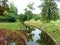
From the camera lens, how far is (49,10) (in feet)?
74.1

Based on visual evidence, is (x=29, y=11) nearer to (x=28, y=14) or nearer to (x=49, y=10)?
(x=28, y=14)

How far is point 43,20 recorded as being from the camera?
23.7 m

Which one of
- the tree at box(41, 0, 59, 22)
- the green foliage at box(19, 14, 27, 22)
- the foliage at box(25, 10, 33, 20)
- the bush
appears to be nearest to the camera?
the bush

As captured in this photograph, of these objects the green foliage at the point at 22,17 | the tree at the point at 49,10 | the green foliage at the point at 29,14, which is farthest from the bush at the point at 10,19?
the green foliage at the point at 29,14

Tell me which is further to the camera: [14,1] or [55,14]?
[14,1]

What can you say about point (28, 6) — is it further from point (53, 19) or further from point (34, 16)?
point (53, 19)

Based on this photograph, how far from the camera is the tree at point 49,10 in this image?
890 inches

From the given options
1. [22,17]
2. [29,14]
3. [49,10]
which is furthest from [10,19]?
[29,14]

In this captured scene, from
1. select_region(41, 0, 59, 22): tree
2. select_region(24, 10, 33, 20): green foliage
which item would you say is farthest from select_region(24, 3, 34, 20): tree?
select_region(41, 0, 59, 22): tree

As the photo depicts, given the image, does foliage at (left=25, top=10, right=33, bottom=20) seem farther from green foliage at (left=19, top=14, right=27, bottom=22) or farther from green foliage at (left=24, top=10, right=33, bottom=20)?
green foliage at (left=19, top=14, right=27, bottom=22)

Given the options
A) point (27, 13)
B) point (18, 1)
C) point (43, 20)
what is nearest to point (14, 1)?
Result: point (18, 1)

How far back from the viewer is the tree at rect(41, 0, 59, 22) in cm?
2261

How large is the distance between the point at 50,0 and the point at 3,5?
19.3 ft

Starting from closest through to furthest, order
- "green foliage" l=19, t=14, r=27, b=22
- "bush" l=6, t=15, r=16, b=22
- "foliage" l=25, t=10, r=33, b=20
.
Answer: "bush" l=6, t=15, r=16, b=22
"green foliage" l=19, t=14, r=27, b=22
"foliage" l=25, t=10, r=33, b=20
